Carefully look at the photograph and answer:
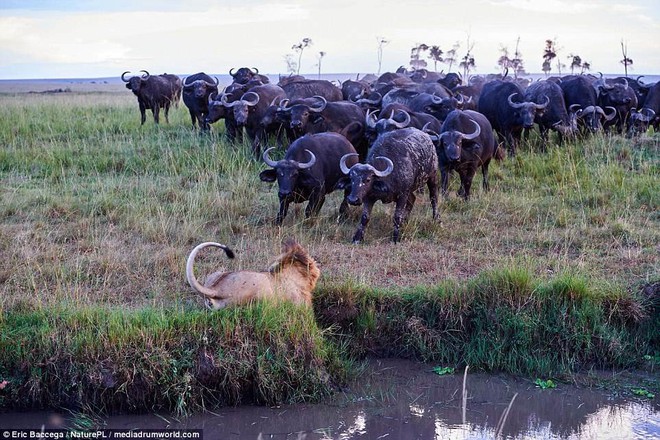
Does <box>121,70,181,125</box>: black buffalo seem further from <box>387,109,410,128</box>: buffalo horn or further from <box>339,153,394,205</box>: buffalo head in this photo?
<box>339,153,394,205</box>: buffalo head

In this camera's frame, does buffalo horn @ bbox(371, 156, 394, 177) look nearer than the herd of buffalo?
Yes

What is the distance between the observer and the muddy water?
17.7 feet

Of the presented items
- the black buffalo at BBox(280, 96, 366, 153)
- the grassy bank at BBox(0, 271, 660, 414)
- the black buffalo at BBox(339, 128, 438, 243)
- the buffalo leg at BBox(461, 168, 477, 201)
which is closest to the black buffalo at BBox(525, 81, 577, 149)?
the black buffalo at BBox(280, 96, 366, 153)

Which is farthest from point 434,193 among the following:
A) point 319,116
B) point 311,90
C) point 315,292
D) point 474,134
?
point 311,90

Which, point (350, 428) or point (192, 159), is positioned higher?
point (192, 159)

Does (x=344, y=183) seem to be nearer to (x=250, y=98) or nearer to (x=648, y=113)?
(x=250, y=98)

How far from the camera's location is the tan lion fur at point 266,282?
6012 mm

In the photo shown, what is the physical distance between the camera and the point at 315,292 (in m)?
6.72

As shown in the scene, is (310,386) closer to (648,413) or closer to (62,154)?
(648,413)

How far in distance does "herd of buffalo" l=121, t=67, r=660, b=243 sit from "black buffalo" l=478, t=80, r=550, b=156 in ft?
0.06

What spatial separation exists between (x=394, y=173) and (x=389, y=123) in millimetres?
1946

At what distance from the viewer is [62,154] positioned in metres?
12.3

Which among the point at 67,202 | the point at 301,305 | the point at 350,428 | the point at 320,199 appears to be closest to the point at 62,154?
the point at 67,202

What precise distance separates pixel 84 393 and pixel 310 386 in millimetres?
1519
